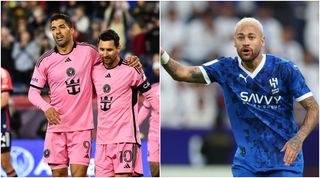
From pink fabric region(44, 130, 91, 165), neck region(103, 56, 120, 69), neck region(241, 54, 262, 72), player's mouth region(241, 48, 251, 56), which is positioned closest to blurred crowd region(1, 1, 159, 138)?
neck region(103, 56, 120, 69)

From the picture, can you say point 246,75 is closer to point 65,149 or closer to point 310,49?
point 65,149

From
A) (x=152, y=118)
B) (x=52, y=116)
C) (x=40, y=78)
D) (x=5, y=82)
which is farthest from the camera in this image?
Result: (x=152, y=118)

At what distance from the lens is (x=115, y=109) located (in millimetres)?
7586

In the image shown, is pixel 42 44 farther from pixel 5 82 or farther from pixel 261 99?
pixel 261 99

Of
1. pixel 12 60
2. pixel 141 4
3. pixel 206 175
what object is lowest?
pixel 206 175

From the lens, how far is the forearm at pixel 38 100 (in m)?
7.43

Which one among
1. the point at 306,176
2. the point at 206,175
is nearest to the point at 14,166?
the point at 206,175

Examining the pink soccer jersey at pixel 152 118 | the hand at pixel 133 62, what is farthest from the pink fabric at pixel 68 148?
the pink soccer jersey at pixel 152 118

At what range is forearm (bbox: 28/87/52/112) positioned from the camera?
24.4 ft

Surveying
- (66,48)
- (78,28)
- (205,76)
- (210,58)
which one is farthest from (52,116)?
(210,58)

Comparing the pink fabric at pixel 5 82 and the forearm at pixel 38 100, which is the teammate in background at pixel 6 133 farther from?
the forearm at pixel 38 100

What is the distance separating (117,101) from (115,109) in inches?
3.1

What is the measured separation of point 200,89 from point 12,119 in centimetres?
509

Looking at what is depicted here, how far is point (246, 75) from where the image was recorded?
6.62m
